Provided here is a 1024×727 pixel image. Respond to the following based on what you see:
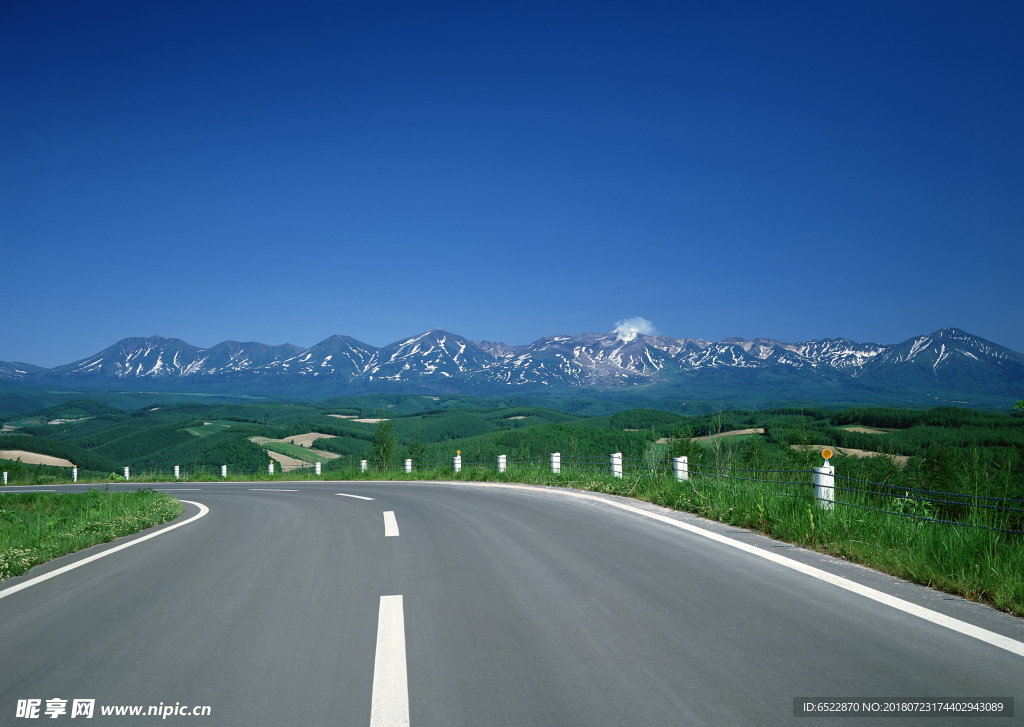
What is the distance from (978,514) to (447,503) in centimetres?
865

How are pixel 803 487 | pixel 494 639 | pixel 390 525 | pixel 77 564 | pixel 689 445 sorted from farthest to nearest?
1. pixel 689 445
2. pixel 390 525
3. pixel 803 487
4. pixel 77 564
5. pixel 494 639

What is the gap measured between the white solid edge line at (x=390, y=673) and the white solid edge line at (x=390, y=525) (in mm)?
3630

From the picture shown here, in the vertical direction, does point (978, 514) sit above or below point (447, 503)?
above

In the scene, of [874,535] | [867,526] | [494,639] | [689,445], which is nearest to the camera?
[494,639]

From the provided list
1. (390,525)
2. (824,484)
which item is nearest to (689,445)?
(824,484)

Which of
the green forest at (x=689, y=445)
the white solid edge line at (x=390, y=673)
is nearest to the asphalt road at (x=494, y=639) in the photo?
the white solid edge line at (x=390, y=673)

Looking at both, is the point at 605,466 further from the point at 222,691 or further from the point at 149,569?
the point at 222,691

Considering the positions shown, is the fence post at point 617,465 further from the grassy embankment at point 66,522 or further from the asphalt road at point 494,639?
the grassy embankment at point 66,522

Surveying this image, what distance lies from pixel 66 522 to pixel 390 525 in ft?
17.3

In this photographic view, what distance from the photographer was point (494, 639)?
12.3 feet

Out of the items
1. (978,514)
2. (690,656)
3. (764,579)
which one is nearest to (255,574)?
(690,656)

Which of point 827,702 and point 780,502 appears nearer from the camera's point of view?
point 827,702

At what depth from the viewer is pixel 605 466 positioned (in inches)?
669

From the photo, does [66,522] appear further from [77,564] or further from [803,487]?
[803,487]
